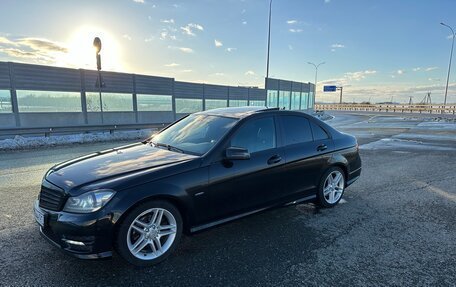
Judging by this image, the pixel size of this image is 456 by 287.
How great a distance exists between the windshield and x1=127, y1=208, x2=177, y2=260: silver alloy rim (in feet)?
2.80

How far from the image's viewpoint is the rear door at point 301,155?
13.5 ft

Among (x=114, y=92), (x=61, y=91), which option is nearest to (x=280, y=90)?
(x=114, y=92)

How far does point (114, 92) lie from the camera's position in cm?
1902

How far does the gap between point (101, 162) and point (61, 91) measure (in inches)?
614

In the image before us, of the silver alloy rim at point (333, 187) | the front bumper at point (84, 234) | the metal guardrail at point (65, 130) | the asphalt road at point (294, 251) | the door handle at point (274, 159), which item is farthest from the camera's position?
the metal guardrail at point (65, 130)

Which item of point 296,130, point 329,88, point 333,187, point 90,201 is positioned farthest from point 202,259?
point 329,88

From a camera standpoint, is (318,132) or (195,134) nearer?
A: (195,134)

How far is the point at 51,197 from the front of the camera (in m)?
2.98

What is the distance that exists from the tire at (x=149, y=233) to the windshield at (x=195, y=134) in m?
0.81

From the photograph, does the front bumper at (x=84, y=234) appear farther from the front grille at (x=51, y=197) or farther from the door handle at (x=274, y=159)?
the door handle at (x=274, y=159)

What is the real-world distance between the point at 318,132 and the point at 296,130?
54cm

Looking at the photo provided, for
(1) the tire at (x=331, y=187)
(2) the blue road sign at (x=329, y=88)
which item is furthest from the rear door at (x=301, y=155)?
(2) the blue road sign at (x=329, y=88)

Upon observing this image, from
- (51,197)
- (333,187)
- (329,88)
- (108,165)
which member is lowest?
(333,187)

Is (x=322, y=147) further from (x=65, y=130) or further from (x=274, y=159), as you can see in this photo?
(x=65, y=130)
